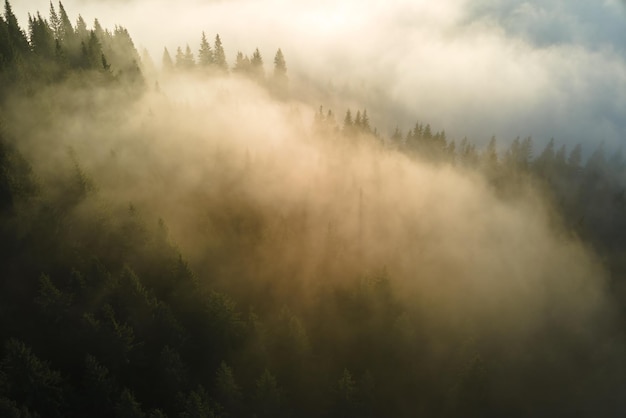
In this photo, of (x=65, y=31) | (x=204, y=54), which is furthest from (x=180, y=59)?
(x=65, y=31)

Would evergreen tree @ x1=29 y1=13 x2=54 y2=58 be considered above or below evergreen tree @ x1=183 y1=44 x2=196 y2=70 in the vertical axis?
above

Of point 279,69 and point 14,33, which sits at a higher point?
point 14,33

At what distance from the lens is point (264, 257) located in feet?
240

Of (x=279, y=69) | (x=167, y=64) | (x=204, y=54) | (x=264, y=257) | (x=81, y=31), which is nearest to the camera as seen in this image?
(x=264, y=257)

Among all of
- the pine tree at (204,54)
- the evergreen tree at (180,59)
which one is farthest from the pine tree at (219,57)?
the evergreen tree at (180,59)

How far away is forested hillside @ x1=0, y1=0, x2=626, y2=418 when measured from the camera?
45.6 metres

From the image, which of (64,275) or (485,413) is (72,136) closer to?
(64,275)

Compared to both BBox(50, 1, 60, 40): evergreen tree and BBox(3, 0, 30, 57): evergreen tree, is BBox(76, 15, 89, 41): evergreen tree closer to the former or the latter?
BBox(50, 1, 60, 40): evergreen tree

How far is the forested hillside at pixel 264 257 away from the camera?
4556cm

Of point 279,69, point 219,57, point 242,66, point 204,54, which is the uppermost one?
point 204,54

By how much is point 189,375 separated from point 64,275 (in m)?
19.4

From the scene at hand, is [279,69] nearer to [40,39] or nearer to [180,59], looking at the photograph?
[180,59]

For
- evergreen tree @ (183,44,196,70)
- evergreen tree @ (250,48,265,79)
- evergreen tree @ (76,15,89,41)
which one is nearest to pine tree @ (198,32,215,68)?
evergreen tree @ (183,44,196,70)

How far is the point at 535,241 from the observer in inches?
4427
